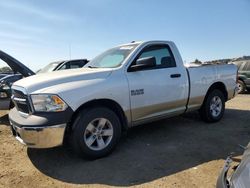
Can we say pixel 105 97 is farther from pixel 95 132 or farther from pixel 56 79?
pixel 56 79

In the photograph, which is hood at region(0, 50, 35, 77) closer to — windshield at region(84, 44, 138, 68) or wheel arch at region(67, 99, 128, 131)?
windshield at region(84, 44, 138, 68)

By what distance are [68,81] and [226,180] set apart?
9.73 ft

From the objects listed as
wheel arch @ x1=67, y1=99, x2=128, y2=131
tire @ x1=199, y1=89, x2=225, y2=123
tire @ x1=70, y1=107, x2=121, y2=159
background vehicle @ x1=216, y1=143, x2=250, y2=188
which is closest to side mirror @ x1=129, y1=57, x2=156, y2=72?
wheel arch @ x1=67, y1=99, x2=128, y2=131

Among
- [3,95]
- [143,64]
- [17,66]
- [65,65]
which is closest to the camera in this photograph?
[143,64]

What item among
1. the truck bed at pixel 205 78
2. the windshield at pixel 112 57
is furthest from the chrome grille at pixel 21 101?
the truck bed at pixel 205 78

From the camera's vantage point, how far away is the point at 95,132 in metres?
4.79

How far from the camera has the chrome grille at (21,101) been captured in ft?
15.2

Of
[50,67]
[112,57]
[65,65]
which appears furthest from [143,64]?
[50,67]

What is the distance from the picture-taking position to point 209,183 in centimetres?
389

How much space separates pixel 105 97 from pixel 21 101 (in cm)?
135

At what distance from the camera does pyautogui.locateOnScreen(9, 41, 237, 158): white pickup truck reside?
174 inches

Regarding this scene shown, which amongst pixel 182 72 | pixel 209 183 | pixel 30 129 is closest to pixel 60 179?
pixel 30 129

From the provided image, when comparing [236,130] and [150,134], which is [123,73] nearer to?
[150,134]

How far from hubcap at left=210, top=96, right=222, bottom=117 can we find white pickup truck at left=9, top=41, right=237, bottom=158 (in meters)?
0.58
